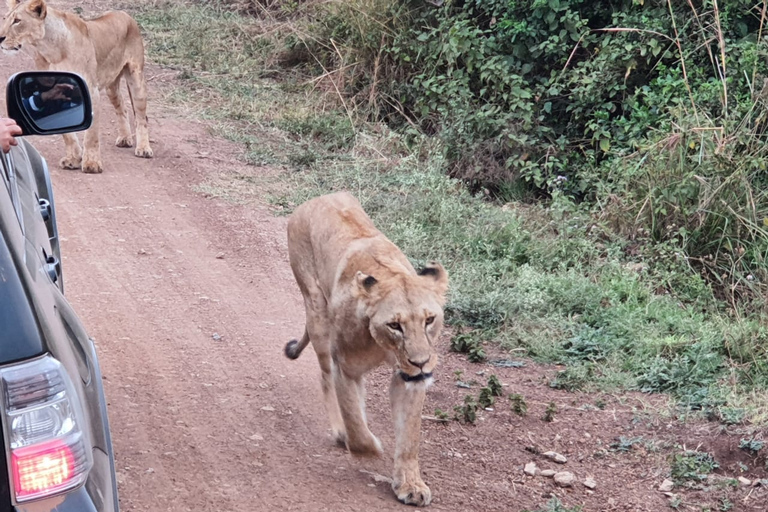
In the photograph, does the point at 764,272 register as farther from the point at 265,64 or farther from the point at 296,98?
the point at 265,64

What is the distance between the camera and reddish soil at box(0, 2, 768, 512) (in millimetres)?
3975

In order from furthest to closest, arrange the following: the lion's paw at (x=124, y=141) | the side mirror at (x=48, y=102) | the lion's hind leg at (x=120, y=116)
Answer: the lion's paw at (x=124, y=141)
the lion's hind leg at (x=120, y=116)
the side mirror at (x=48, y=102)

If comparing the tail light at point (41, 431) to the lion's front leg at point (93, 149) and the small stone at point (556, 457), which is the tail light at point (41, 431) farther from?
the lion's front leg at point (93, 149)

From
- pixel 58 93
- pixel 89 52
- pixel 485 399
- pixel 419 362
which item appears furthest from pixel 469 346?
pixel 89 52

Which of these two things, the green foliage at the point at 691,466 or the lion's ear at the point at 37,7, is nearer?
the green foliage at the point at 691,466

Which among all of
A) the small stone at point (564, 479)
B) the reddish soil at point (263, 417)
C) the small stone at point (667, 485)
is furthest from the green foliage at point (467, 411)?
the small stone at point (667, 485)

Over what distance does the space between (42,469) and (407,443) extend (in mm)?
2259

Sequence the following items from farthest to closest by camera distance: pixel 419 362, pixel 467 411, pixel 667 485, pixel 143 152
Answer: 1. pixel 143 152
2. pixel 467 411
3. pixel 667 485
4. pixel 419 362

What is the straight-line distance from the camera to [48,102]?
119 inches

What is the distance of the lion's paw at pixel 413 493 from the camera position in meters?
3.83

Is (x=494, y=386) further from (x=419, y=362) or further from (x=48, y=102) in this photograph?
(x=48, y=102)

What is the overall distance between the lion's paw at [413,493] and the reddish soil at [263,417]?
2.5 inches

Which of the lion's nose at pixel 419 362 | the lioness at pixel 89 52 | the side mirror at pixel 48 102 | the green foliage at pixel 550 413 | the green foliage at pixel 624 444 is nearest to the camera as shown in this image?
the side mirror at pixel 48 102

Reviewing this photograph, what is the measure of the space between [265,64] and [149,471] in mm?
7797
